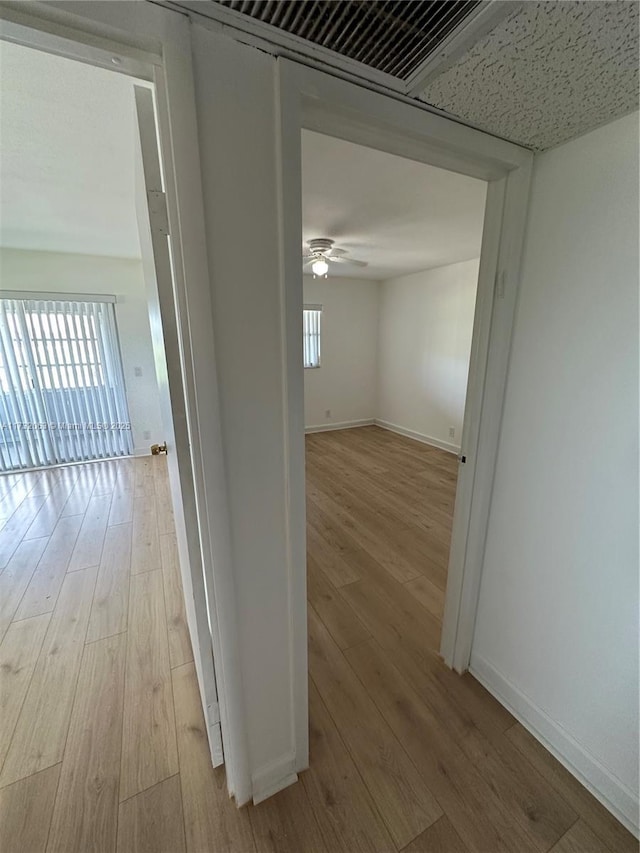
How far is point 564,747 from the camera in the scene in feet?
4.01

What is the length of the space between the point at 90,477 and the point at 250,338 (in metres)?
3.87

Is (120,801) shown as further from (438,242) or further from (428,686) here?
(438,242)

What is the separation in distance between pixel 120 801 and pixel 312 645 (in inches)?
34.2

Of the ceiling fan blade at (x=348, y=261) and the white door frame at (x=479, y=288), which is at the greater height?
the ceiling fan blade at (x=348, y=261)

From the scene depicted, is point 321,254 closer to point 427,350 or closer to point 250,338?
point 427,350

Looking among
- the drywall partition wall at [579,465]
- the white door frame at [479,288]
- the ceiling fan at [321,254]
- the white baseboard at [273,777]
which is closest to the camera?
the white door frame at [479,288]

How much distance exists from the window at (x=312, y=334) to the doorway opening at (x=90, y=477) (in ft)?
7.46

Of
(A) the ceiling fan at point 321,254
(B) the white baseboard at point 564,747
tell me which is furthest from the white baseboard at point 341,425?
(B) the white baseboard at point 564,747

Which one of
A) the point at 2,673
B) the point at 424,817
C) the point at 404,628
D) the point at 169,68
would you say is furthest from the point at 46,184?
the point at 424,817

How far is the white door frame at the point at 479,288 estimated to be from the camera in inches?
31.6

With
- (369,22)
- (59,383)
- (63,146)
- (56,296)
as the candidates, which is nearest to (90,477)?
(59,383)

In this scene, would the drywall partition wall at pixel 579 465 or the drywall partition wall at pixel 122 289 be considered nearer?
→ the drywall partition wall at pixel 579 465

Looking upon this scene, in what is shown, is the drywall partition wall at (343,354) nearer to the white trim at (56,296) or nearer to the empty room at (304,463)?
the white trim at (56,296)

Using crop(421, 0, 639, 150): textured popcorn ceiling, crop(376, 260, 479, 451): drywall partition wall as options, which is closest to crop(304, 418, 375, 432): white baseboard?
crop(376, 260, 479, 451): drywall partition wall
